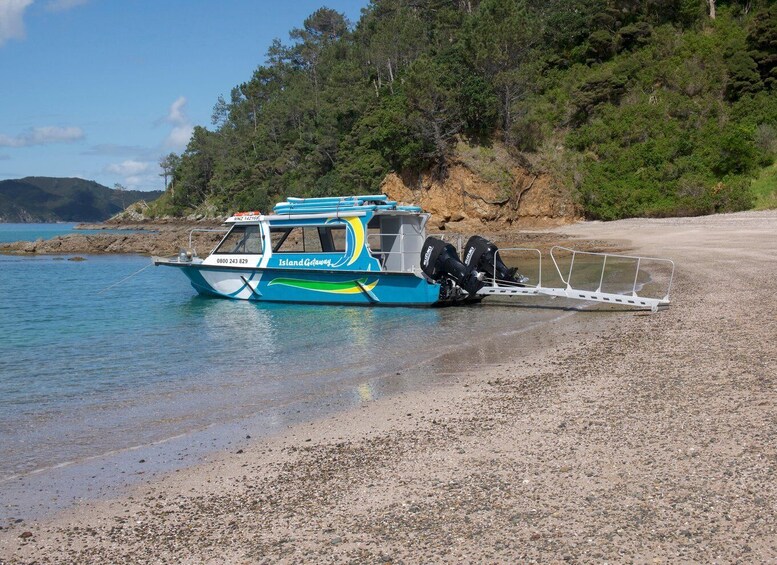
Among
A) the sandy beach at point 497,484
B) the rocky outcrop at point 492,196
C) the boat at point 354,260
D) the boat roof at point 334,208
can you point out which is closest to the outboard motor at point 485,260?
the boat at point 354,260

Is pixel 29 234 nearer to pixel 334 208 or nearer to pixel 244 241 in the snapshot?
pixel 244 241

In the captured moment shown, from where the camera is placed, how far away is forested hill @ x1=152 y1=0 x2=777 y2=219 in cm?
4059

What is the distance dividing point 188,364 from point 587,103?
43.0 metres

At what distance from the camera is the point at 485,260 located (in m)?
17.7

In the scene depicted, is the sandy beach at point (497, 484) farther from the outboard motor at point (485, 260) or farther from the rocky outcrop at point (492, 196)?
the rocky outcrop at point (492, 196)

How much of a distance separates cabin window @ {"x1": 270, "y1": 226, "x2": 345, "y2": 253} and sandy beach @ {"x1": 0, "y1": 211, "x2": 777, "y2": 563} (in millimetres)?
9834

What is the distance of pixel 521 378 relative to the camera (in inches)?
380

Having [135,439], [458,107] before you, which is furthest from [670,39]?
[135,439]

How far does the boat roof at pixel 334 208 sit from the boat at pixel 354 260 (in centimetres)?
3

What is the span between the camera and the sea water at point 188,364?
336 inches

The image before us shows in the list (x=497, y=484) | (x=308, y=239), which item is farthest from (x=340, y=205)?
(x=497, y=484)

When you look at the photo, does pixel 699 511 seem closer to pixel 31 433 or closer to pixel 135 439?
pixel 135 439

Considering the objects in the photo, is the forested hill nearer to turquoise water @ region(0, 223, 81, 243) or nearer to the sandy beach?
the sandy beach

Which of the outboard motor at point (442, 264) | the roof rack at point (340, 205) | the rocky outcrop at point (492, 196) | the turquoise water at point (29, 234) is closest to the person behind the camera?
the outboard motor at point (442, 264)
